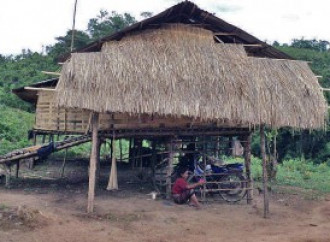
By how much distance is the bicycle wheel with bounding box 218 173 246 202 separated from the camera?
1313 centimetres

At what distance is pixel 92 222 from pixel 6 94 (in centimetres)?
2214

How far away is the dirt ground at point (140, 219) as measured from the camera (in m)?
8.83

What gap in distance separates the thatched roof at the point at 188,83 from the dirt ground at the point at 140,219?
258cm

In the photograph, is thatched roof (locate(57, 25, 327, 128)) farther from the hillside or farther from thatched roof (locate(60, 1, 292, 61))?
the hillside

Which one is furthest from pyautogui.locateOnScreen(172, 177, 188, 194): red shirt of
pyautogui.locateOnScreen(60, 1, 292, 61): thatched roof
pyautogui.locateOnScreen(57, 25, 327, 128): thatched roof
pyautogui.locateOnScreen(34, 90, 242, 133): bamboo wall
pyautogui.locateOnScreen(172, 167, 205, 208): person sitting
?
pyautogui.locateOnScreen(60, 1, 292, 61): thatched roof

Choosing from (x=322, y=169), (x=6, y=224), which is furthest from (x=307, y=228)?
(x=322, y=169)

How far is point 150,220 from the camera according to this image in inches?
405

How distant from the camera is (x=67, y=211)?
10406 millimetres

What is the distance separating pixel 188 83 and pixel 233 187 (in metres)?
4.37

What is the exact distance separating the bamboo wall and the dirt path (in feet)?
7.42

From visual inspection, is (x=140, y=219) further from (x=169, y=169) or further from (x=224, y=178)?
(x=224, y=178)

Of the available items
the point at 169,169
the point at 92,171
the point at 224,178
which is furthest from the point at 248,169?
the point at 92,171

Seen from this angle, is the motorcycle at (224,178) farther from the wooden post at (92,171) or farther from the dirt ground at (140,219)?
the wooden post at (92,171)

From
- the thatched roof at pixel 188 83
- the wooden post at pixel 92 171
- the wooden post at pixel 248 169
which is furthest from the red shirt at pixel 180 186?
the wooden post at pixel 92 171
